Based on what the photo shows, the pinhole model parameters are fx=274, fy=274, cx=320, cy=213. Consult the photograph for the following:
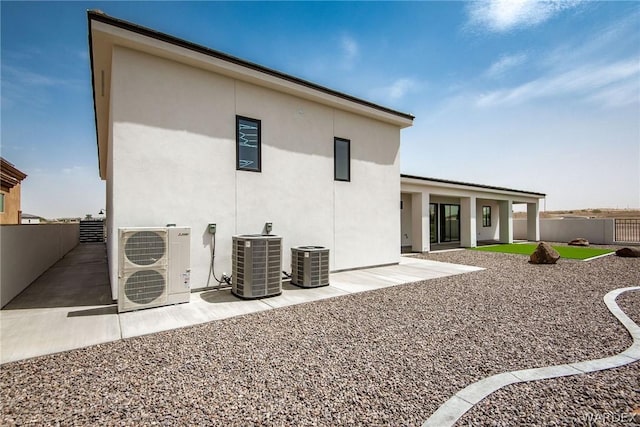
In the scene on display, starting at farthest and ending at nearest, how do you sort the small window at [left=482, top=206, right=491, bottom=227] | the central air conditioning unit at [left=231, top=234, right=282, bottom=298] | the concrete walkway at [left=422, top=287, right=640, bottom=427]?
the small window at [left=482, top=206, right=491, bottom=227]
the central air conditioning unit at [left=231, top=234, right=282, bottom=298]
the concrete walkway at [left=422, top=287, right=640, bottom=427]

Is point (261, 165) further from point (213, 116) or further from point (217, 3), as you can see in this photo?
point (217, 3)

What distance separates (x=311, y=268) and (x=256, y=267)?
1.43 meters

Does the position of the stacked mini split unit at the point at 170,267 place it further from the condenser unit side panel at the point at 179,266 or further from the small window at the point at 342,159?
the small window at the point at 342,159

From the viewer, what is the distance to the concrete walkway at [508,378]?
83.6 inches

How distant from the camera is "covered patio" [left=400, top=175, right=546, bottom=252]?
13.1 meters

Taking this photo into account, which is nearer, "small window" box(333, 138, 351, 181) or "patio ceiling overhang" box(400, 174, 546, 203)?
"small window" box(333, 138, 351, 181)

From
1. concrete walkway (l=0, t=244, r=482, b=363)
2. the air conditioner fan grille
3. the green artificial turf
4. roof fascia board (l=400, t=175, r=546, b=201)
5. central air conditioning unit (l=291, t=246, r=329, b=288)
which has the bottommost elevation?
the green artificial turf

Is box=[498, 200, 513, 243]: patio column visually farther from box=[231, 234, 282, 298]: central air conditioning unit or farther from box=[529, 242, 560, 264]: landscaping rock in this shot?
box=[231, 234, 282, 298]: central air conditioning unit

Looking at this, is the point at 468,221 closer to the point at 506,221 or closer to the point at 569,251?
the point at 569,251

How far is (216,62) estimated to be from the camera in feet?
Answer: 19.1

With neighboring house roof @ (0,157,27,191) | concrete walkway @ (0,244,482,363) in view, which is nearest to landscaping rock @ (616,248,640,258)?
concrete walkway @ (0,244,482,363)

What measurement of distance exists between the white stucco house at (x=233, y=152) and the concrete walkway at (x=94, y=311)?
0.70 metres

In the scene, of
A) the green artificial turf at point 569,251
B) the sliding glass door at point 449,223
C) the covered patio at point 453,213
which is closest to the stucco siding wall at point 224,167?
the covered patio at point 453,213

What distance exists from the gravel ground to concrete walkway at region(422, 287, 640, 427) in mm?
70
